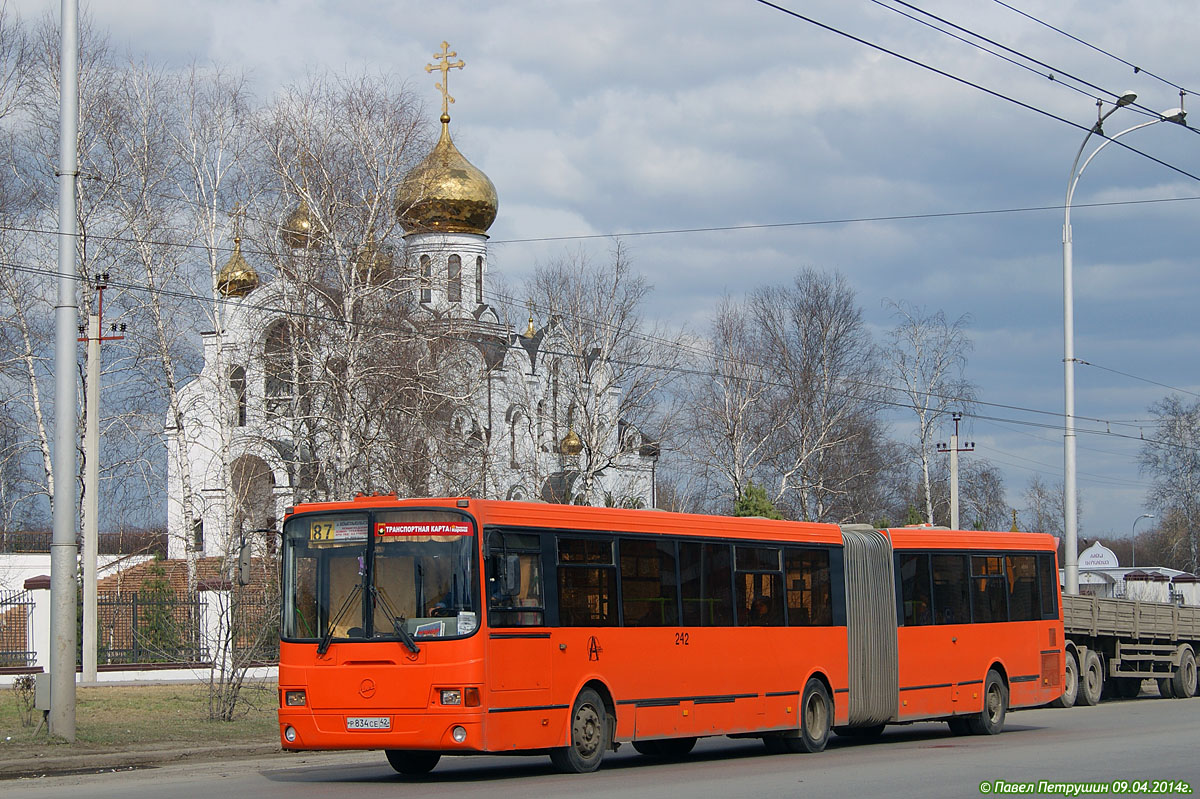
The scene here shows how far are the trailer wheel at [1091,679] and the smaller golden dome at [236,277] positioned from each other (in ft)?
64.7

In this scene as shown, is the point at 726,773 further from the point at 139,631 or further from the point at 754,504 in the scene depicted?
the point at 754,504

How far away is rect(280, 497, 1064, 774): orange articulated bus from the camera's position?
1344 centimetres

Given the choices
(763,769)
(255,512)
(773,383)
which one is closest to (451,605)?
(763,769)

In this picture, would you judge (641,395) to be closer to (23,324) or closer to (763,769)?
(23,324)

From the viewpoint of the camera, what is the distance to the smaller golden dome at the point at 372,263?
3256cm

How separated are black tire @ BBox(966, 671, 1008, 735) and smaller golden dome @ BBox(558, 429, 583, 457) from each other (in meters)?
29.8

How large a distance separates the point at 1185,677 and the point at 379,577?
2170cm

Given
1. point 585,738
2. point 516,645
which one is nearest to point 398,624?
point 516,645

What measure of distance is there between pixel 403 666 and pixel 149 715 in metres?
8.47

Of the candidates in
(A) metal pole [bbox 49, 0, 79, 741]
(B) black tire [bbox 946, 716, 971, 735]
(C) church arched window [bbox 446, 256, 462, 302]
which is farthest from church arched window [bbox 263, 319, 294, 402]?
(B) black tire [bbox 946, 716, 971, 735]

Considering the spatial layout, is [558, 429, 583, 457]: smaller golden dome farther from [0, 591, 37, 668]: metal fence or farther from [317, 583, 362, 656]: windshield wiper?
[317, 583, 362, 656]: windshield wiper

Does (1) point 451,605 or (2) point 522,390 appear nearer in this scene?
(1) point 451,605

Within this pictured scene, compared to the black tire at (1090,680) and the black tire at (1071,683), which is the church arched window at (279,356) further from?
the black tire at (1090,680)

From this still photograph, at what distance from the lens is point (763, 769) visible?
14711 millimetres
